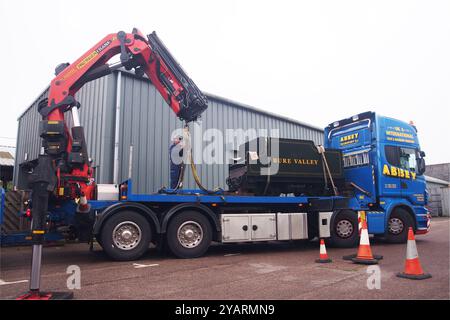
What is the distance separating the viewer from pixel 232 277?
17.6 ft

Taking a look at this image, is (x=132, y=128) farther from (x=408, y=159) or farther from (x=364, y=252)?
(x=408, y=159)

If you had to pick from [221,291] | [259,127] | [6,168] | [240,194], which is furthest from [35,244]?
[6,168]

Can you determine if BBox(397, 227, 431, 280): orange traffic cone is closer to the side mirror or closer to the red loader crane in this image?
the red loader crane

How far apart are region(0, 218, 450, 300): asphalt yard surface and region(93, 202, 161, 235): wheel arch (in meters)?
0.67

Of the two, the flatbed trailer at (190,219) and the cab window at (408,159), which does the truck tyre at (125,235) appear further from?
the cab window at (408,159)

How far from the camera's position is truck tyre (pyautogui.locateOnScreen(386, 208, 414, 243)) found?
973 cm

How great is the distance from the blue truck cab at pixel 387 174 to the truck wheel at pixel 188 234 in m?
4.45

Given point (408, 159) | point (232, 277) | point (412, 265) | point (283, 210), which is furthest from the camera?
point (408, 159)

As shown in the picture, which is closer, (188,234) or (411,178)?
(188,234)

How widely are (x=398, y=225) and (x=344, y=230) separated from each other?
1.91 meters

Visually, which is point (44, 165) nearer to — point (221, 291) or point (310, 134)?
point (221, 291)

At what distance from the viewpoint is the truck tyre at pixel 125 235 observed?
6.70 metres

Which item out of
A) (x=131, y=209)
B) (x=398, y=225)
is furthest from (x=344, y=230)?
(x=131, y=209)
